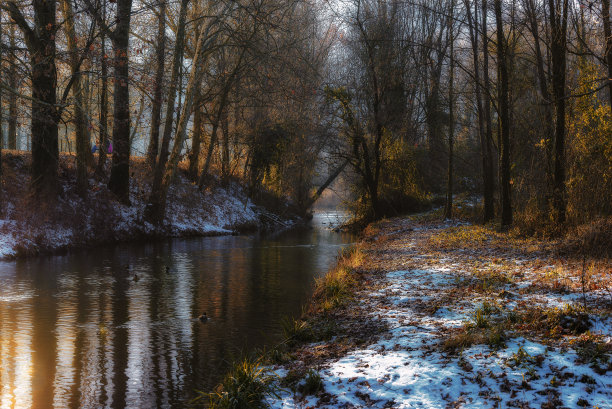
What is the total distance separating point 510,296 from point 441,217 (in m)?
17.8

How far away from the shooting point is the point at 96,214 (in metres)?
21.8

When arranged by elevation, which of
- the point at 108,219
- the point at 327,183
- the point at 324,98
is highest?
the point at 324,98

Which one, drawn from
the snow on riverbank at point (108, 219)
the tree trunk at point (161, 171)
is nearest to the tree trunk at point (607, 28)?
the tree trunk at point (161, 171)

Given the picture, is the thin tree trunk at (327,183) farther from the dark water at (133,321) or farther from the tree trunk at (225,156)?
the dark water at (133,321)

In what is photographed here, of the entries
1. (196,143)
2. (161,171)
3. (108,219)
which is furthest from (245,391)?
(196,143)

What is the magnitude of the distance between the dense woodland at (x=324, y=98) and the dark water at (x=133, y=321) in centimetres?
408

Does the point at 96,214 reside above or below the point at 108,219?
above

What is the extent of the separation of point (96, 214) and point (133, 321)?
44.1 ft

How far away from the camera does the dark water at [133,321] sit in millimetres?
6613

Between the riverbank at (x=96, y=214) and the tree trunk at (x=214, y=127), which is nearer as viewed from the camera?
the riverbank at (x=96, y=214)

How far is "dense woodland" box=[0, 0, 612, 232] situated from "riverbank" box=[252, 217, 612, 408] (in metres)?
4.80

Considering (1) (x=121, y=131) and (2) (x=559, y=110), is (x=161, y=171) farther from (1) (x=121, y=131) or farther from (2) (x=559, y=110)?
(2) (x=559, y=110)

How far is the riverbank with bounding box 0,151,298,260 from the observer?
59.6 feet

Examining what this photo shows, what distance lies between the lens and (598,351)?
543 cm
